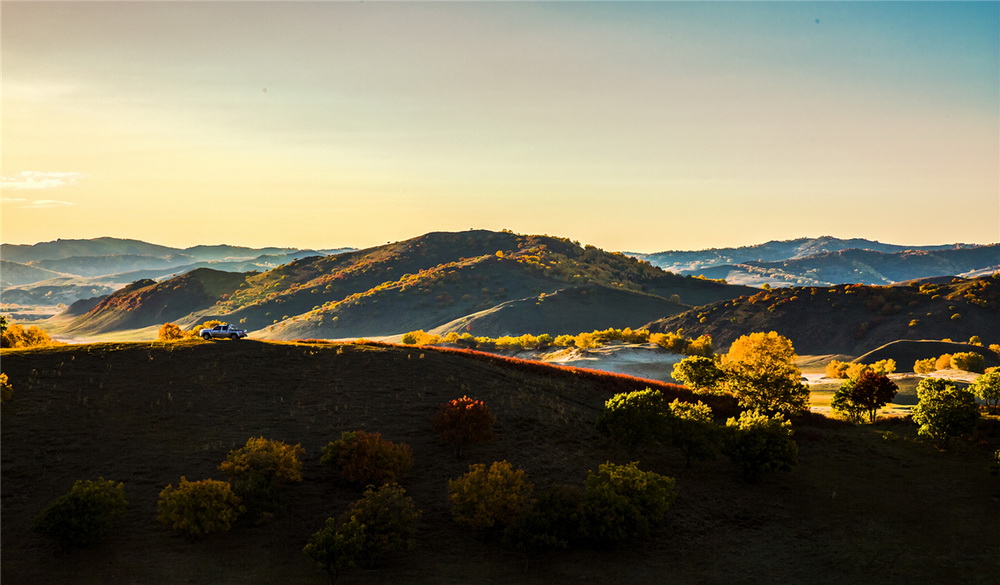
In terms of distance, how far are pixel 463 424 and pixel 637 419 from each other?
945cm

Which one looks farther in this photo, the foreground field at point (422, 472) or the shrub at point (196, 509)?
the shrub at point (196, 509)

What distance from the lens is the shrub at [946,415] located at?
42.5 meters

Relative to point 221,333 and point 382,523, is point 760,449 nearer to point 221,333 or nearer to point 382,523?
point 382,523

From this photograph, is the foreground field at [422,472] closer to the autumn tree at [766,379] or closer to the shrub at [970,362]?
the autumn tree at [766,379]

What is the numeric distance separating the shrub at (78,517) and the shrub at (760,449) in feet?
95.4

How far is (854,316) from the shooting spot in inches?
5965

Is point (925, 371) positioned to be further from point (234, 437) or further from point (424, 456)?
point (234, 437)

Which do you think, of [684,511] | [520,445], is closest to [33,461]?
[520,445]

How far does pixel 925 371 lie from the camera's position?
95250 millimetres

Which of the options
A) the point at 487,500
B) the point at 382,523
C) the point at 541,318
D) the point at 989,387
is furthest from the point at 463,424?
the point at 541,318

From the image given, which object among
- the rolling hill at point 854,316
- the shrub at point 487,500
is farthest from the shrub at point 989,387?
the rolling hill at point 854,316

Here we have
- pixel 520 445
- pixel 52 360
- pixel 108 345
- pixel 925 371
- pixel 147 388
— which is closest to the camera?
pixel 520 445

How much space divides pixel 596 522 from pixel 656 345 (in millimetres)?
88673

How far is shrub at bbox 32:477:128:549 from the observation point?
25234 mm
